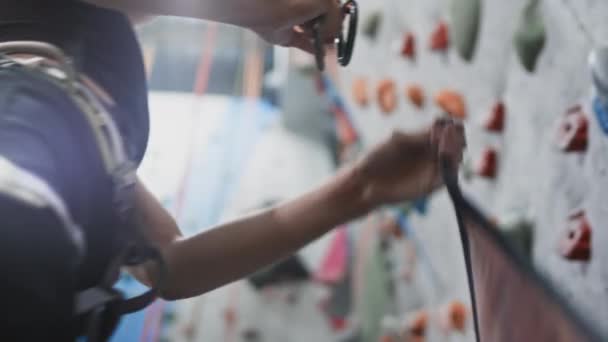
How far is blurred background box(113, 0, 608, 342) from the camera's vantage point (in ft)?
2.00

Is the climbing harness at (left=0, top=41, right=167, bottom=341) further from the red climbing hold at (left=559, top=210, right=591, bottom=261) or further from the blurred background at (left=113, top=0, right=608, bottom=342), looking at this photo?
the red climbing hold at (left=559, top=210, right=591, bottom=261)

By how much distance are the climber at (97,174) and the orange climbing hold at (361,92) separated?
80 cm

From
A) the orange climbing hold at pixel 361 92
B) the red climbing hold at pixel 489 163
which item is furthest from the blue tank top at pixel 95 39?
the orange climbing hold at pixel 361 92

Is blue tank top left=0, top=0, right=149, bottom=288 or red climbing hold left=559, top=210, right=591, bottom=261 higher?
blue tank top left=0, top=0, right=149, bottom=288

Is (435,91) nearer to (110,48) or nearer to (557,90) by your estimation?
(557,90)

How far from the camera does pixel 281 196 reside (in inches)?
60.3

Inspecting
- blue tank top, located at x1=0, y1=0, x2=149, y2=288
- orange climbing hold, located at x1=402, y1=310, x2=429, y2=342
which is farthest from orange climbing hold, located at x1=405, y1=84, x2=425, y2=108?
blue tank top, located at x1=0, y1=0, x2=149, y2=288

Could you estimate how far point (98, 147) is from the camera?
1.09ft

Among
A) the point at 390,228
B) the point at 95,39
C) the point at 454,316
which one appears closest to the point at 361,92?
the point at 390,228

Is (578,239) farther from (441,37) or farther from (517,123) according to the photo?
(441,37)

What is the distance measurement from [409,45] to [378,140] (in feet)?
0.49

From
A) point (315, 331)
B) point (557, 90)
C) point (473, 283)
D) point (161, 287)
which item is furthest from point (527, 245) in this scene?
point (315, 331)

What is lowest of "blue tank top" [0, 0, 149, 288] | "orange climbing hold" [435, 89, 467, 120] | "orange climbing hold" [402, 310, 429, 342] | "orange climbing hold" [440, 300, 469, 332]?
"orange climbing hold" [402, 310, 429, 342]

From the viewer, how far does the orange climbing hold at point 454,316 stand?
2.92 feet
